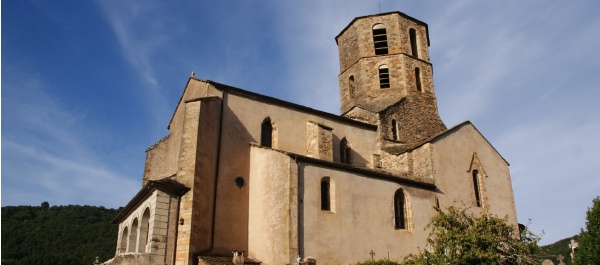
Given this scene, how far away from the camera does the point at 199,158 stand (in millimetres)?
18203

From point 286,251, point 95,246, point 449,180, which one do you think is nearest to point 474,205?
point 449,180

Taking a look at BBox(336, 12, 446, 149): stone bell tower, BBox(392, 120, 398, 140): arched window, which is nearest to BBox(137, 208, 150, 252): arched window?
BBox(336, 12, 446, 149): stone bell tower

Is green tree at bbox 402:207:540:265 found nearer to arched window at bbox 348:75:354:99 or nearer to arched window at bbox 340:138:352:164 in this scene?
arched window at bbox 340:138:352:164

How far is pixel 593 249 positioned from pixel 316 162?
1080 centimetres

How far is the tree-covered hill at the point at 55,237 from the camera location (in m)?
35.6

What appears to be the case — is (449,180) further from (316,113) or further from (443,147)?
(316,113)

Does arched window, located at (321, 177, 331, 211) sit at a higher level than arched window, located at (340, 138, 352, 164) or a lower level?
lower

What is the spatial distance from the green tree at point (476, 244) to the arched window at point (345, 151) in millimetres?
8254

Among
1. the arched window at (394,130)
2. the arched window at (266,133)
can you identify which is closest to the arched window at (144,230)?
the arched window at (266,133)

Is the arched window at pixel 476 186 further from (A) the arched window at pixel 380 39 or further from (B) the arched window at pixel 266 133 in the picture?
(B) the arched window at pixel 266 133

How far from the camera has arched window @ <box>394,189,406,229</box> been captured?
19.6 meters

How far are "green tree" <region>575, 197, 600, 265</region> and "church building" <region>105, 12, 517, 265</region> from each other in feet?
13.9

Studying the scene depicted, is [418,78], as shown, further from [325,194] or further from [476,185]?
[325,194]

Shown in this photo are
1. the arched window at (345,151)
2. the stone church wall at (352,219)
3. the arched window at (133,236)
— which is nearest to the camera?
the stone church wall at (352,219)
